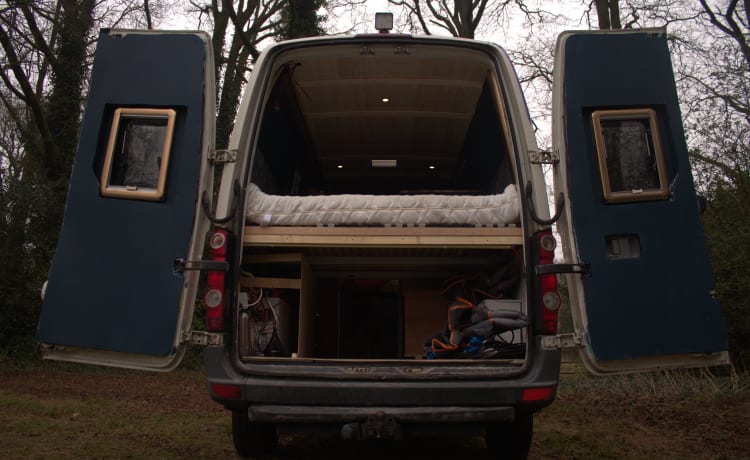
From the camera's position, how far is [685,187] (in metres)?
2.82

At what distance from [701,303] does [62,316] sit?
288cm

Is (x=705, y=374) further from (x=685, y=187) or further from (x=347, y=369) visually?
(x=347, y=369)

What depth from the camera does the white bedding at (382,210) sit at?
3.22 m

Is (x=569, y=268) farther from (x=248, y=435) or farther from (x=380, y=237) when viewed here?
(x=248, y=435)

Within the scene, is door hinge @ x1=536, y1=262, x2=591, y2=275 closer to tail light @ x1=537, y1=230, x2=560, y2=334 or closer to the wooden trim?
tail light @ x1=537, y1=230, x2=560, y2=334

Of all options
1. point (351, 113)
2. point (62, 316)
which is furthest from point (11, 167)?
point (62, 316)

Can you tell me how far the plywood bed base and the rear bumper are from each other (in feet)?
2.40

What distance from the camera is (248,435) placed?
3.33 metres

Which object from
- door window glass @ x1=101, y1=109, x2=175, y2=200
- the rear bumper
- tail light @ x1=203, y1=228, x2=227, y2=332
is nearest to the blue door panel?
the rear bumper

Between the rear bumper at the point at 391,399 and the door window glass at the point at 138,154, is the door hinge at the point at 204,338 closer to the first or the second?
the rear bumper at the point at 391,399

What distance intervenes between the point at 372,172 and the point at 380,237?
9.76 ft

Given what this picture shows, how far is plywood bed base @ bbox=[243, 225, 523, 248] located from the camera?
3121 mm

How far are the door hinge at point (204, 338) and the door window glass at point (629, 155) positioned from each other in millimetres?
1895

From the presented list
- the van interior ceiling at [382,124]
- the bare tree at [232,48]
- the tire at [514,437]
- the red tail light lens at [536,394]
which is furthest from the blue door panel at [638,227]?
the bare tree at [232,48]
